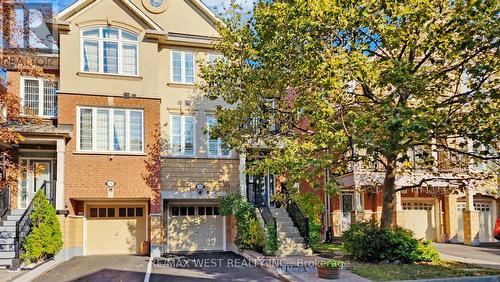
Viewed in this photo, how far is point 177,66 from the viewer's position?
65.0ft

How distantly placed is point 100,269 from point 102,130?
5.75 m

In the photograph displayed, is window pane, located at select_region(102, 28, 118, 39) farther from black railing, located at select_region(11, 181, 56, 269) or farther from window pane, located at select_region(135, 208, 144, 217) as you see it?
window pane, located at select_region(135, 208, 144, 217)

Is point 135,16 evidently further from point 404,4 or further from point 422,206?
point 422,206

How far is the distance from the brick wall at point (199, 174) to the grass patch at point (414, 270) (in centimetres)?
706

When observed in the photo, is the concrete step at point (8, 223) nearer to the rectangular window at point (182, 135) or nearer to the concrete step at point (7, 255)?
the concrete step at point (7, 255)

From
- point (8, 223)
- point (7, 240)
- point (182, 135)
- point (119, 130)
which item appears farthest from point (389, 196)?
point (8, 223)

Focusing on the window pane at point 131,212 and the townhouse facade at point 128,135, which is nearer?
the townhouse facade at point 128,135

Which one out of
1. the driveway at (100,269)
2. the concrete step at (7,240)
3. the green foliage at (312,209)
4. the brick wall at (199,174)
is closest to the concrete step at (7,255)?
the concrete step at (7,240)

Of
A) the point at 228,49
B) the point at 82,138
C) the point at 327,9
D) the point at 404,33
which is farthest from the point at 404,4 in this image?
the point at 82,138

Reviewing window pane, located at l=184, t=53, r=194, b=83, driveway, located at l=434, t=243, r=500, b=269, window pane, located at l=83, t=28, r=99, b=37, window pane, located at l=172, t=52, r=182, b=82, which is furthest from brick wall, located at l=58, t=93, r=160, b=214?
driveway, located at l=434, t=243, r=500, b=269

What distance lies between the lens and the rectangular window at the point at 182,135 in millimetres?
19328

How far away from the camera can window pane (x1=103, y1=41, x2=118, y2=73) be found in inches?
716

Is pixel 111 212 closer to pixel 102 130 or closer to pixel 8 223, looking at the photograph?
pixel 102 130

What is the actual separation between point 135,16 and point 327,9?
986cm
